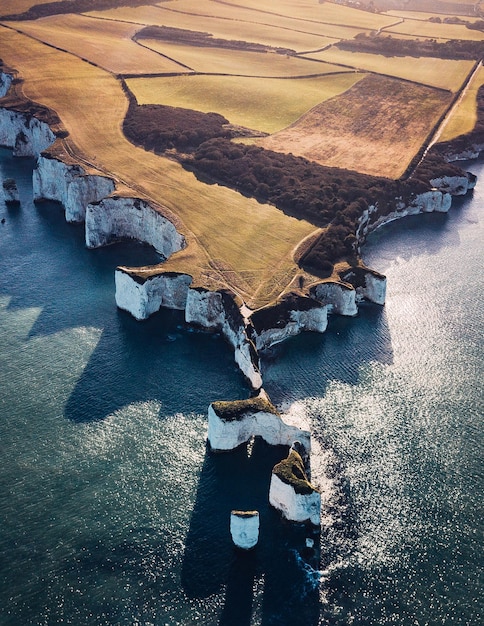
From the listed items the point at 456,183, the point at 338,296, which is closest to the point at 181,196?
the point at 338,296

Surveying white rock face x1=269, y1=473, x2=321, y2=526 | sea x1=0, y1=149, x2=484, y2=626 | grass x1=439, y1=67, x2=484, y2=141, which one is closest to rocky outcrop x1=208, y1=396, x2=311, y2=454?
sea x1=0, y1=149, x2=484, y2=626

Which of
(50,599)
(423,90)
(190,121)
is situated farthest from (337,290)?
(423,90)

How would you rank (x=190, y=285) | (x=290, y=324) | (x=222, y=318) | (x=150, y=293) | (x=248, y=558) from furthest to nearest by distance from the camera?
(x=150, y=293) < (x=190, y=285) < (x=222, y=318) < (x=290, y=324) < (x=248, y=558)

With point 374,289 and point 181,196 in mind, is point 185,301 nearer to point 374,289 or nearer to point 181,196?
point 374,289

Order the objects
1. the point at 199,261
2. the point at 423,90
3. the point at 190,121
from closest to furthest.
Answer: the point at 199,261
the point at 190,121
the point at 423,90

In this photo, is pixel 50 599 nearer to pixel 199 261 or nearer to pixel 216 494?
pixel 216 494
